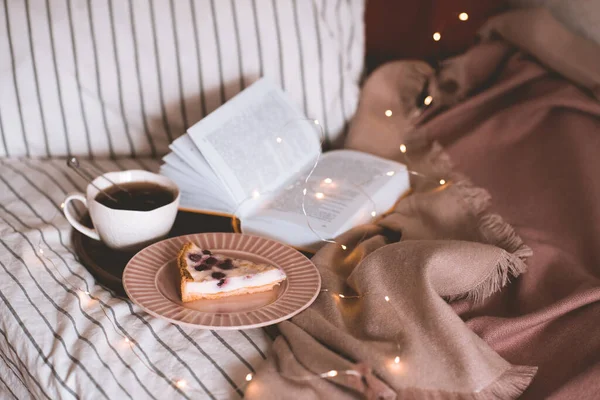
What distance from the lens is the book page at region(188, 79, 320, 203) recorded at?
947 mm

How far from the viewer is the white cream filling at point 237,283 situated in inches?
29.5

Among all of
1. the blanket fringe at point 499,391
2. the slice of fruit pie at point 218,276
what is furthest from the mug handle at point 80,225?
the blanket fringe at point 499,391

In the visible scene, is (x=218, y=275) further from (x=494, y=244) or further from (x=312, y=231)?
(x=494, y=244)

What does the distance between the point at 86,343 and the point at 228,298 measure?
0.17 metres

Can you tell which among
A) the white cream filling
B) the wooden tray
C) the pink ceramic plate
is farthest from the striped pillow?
the white cream filling

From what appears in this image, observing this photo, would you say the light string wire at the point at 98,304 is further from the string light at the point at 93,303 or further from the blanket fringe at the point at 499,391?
the blanket fringe at the point at 499,391

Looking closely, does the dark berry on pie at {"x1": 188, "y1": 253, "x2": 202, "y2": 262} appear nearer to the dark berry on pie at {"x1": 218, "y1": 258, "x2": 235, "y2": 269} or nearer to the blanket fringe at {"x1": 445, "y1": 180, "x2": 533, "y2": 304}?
the dark berry on pie at {"x1": 218, "y1": 258, "x2": 235, "y2": 269}

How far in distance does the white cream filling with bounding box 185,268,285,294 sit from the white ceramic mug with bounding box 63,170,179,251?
4.9 inches

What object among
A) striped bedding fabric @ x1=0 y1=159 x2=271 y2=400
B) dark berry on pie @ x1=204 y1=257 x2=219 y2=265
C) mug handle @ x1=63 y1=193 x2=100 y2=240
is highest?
mug handle @ x1=63 y1=193 x2=100 y2=240

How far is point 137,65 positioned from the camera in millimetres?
1072

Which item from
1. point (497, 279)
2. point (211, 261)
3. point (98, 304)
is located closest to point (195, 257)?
point (211, 261)

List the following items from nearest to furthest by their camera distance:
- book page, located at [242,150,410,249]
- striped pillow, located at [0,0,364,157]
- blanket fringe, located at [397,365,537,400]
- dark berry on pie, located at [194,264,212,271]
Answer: blanket fringe, located at [397,365,537,400] → dark berry on pie, located at [194,264,212,271] → book page, located at [242,150,410,249] → striped pillow, located at [0,0,364,157]

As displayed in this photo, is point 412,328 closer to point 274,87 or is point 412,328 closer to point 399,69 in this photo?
point 274,87

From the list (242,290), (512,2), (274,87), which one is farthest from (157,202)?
(512,2)
